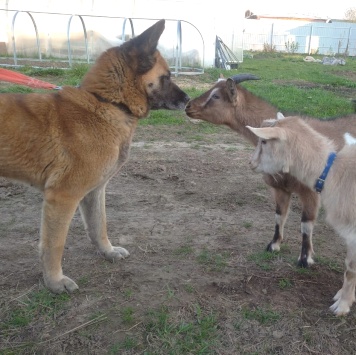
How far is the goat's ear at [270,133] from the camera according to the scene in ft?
11.0

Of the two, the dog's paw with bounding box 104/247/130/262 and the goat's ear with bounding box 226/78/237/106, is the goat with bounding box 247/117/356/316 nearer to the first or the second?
the dog's paw with bounding box 104/247/130/262

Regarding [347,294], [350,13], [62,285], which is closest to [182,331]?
[62,285]

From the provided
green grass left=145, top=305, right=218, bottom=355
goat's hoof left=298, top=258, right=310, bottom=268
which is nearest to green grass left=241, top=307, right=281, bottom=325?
green grass left=145, top=305, right=218, bottom=355

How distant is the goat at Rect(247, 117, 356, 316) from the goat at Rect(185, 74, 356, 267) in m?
0.86

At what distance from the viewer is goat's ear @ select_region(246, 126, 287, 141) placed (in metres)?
3.34

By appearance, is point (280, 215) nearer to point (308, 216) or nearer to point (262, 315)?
point (308, 216)

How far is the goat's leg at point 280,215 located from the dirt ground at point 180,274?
0.11m

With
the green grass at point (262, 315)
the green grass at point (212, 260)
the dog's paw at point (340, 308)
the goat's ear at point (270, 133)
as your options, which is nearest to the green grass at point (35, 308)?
the green grass at point (212, 260)

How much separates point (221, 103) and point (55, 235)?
9.34ft

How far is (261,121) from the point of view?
5.31 m

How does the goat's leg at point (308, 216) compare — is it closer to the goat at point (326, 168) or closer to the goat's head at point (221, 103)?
the goat at point (326, 168)

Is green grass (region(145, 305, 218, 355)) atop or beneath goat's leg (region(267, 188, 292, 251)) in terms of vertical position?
beneath

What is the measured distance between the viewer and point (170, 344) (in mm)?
3084

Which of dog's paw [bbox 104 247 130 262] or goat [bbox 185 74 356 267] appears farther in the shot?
goat [bbox 185 74 356 267]
